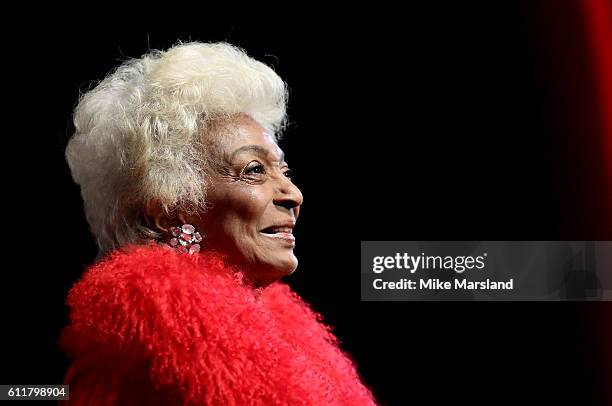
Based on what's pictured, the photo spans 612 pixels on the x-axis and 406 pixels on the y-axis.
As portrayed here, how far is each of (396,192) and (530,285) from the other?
0.50 metres

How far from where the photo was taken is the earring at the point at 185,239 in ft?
5.61

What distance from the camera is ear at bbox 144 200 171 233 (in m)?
1.72

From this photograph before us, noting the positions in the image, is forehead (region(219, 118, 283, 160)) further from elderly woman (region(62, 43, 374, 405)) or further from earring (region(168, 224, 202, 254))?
earring (region(168, 224, 202, 254))

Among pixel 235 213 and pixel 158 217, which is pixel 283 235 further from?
pixel 158 217

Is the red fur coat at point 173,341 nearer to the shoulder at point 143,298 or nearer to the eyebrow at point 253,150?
the shoulder at point 143,298

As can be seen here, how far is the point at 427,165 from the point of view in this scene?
255 cm

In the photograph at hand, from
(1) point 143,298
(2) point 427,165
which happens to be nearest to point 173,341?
(1) point 143,298

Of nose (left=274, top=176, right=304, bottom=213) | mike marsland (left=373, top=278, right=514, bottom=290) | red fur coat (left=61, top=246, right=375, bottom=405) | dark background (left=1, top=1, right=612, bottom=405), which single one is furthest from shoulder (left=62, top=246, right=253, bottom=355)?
mike marsland (left=373, top=278, right=514, bottom=290)

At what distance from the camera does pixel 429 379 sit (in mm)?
2553

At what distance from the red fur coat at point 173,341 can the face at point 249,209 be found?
0.10 meters

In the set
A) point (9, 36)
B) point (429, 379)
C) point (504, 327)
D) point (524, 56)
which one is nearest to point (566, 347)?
point (504, 327)

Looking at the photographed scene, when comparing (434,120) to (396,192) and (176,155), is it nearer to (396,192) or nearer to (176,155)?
(396,192)

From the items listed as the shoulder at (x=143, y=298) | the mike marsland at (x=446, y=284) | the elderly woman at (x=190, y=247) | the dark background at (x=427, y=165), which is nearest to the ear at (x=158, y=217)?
the elderly woman at (x=190, y=247)

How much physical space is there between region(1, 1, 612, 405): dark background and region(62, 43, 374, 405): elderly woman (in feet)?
1.36
